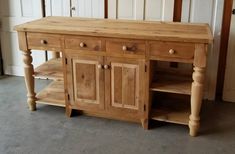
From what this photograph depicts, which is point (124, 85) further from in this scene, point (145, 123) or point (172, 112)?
point (172, 112)

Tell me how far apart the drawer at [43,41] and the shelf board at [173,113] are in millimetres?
1052

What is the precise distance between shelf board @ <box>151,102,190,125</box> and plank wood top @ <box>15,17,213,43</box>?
0.72 metres

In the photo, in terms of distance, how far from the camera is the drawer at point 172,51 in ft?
7.48

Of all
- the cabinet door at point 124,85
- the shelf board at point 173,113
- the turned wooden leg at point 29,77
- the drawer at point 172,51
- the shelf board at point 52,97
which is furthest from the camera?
the shelf board at point 52,97

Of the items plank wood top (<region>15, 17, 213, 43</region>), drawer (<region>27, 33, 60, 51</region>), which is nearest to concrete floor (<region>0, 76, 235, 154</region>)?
drawer (<region>27, 33, 60, 51</region>)

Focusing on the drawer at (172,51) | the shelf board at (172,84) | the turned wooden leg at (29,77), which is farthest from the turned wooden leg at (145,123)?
the turned wooden leg at (29,77)

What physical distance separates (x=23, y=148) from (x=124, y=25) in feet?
4.43

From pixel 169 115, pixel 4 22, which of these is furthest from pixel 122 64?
pixel 4 22

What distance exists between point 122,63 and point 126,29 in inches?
11.7

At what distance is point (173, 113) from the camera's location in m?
2.67

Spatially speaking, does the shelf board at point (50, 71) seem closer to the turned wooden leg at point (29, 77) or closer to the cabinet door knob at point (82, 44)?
the turned wooden leg at point (29, 77)

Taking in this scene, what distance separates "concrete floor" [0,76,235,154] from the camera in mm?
2326

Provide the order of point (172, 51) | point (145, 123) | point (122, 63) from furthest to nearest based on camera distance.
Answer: point (145, 123), point (122, 63), point (172, 51)

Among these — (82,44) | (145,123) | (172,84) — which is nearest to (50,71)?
(82,44)
